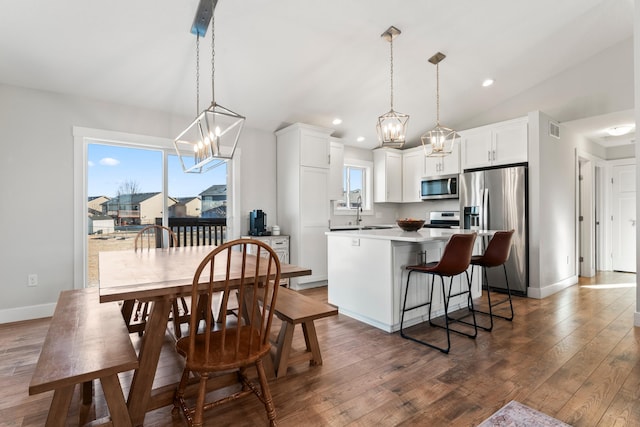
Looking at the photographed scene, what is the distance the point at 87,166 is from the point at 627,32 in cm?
638

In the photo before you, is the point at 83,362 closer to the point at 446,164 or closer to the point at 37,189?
the point at 37,189

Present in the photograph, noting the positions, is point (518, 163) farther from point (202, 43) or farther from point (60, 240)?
point (60, 240)

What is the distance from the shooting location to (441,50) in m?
3.78

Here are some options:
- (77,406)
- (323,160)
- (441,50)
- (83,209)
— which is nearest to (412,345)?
(77,406)

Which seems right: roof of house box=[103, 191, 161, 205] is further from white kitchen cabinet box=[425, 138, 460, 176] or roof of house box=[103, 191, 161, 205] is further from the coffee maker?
white kitchen cabinet box=[425, 138, 460, 176]

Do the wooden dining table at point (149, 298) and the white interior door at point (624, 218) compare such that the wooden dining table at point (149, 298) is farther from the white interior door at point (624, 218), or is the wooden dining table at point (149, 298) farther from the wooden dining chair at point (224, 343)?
the white interior door at point (624, 218)

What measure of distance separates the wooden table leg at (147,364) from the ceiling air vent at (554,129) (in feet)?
16.1

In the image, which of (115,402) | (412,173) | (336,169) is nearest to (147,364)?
(115,402)

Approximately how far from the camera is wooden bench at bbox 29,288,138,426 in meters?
1.31

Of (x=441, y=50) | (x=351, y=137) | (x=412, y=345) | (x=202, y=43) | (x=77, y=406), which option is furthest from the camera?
(x=351, y=137)

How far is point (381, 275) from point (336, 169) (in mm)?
Answer: 2574

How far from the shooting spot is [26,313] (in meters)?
3.27

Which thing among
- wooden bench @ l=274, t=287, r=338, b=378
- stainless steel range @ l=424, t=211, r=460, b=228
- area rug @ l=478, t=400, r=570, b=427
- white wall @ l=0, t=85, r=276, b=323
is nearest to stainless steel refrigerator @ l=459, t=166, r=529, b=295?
stainless steel range @ l=424, t=211, r=460, b=228

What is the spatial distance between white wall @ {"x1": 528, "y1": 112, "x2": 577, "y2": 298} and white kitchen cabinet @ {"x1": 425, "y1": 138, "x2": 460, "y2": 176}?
1.05 metres
